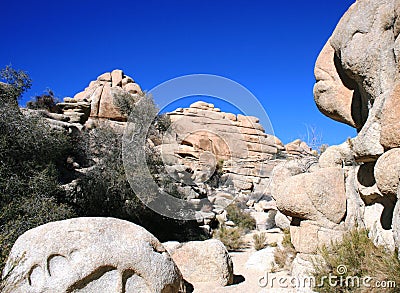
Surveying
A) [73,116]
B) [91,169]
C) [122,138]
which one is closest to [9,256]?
[91,169]

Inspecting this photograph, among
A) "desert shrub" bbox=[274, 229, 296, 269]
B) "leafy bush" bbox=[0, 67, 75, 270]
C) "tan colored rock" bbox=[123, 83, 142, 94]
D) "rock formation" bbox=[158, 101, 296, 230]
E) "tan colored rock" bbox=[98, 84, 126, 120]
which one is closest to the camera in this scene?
"desert shrub" bbox=[274, 229, 296, 269]

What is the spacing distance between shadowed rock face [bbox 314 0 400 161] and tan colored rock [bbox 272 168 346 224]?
975 millimetres

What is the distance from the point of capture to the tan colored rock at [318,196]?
5395 millimetres

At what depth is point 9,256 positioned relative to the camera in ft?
12.9

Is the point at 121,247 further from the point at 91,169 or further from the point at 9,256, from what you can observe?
the point at 91,169

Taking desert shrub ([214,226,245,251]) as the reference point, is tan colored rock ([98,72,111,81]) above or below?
above

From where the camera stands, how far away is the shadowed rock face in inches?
154

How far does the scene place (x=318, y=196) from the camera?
5.40 meters

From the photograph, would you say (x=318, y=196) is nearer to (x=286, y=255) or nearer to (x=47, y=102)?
(x=286, y=255)

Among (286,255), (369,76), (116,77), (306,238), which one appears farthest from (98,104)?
(369,76)

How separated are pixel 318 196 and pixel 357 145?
47.9 inches

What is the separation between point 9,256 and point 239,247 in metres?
7.78

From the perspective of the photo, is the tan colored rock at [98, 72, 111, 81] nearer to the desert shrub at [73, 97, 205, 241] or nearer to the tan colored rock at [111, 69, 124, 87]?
the tan colored rock at [111, 69, 124, 87]

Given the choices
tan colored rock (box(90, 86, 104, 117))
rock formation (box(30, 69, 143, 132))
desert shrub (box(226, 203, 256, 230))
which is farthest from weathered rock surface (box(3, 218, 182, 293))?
tan colored rock (box(90, 86, 104, 117))
